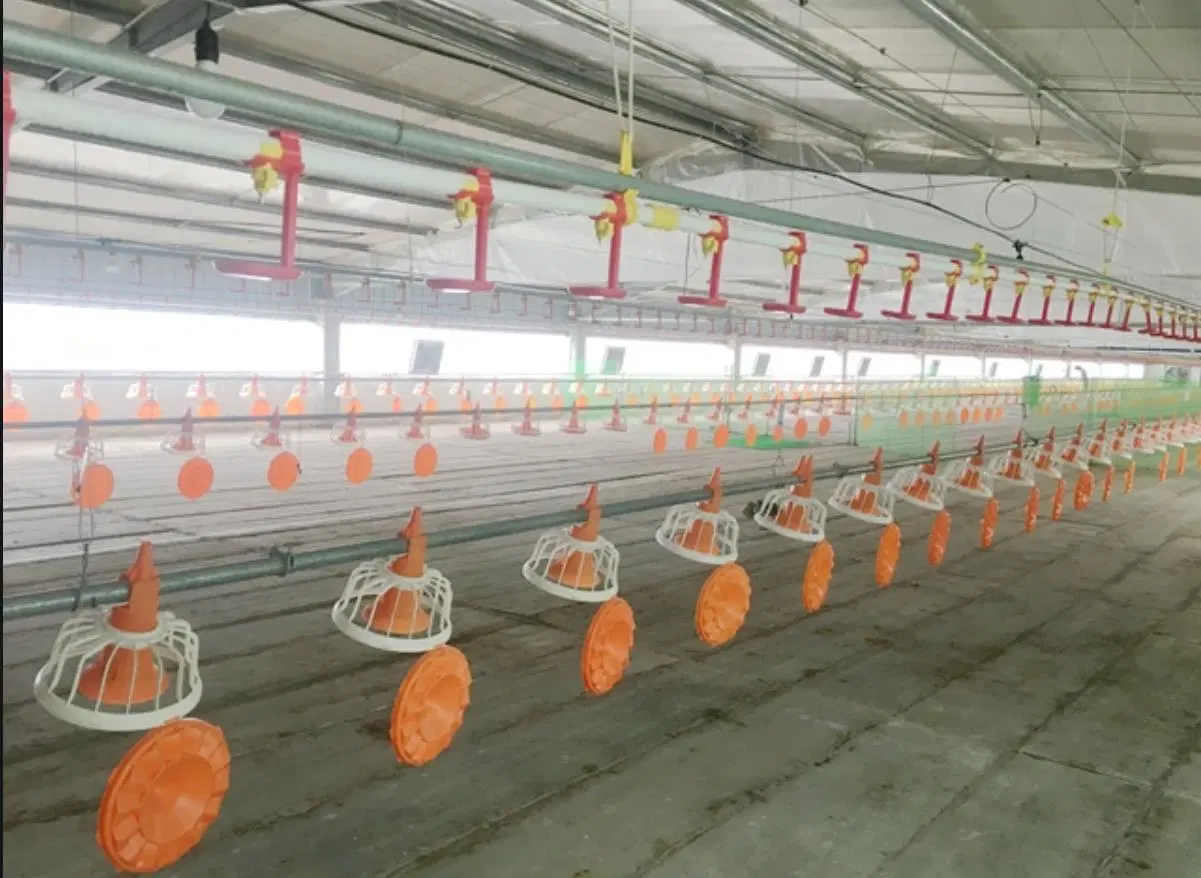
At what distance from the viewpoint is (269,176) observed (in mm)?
2805

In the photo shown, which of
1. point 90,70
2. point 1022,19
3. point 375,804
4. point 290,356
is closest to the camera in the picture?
point 90,70

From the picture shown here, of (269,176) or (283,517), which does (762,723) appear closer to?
(269,176)

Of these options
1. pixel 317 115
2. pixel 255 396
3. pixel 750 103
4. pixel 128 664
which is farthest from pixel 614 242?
pixel 255 396

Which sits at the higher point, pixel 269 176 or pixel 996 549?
pixel 269 176

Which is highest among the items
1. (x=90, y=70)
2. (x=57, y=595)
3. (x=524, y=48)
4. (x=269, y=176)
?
(x=524, y=48)

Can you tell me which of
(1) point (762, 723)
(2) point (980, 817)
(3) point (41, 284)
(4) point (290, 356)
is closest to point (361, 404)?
(4) point (290, 356)


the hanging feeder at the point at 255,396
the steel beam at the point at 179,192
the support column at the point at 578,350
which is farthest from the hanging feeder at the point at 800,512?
the support column at the point at 578,350

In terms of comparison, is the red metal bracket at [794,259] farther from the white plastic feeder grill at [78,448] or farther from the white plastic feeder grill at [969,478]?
the white plastic feeder grill at [78,448]

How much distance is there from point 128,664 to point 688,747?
274 cm

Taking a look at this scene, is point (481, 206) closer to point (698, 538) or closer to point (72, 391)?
point (698, 538)

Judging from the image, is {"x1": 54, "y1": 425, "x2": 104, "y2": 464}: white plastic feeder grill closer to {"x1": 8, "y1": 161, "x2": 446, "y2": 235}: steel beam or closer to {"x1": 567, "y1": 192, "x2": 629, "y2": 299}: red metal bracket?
{"x1": 8, "y1": 161, "x2": 446, "y2": 235}: steel beam

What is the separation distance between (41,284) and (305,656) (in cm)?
1107

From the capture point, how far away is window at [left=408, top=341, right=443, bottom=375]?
20737mm

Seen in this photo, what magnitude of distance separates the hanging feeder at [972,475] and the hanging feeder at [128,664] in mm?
6698
